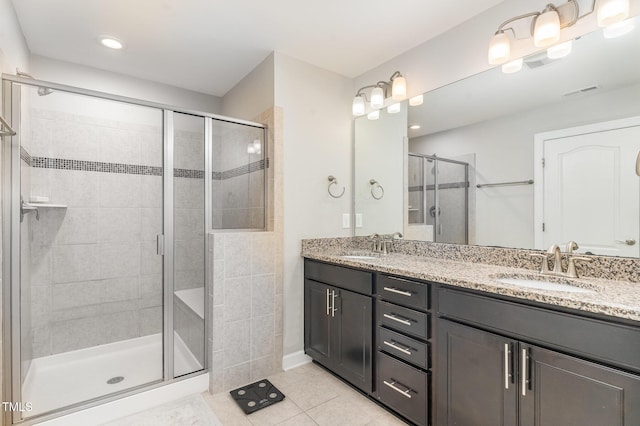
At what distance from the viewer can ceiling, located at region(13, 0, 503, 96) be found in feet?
6.17

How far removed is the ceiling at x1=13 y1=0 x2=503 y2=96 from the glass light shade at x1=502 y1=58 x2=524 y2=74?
0.38 m

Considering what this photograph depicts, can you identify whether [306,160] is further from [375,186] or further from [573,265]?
[573,265]

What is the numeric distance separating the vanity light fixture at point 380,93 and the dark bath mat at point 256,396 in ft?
7.59

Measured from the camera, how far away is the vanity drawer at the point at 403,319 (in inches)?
63.9

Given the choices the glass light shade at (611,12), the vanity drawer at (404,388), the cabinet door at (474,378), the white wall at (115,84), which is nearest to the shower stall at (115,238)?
the white wall at (115,84)

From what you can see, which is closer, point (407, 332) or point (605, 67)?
point (605, 67)

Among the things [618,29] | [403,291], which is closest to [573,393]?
[403,291]

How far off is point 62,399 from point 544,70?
3423mm

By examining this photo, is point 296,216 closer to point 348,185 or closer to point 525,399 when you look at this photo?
point 348,185

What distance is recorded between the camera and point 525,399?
126cm

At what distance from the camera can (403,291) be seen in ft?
5.66

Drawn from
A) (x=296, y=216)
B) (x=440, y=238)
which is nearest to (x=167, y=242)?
(x=296, y=216)

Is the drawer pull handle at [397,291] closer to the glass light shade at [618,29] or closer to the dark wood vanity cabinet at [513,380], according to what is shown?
the dark wood vanity cabinet at [513,380]

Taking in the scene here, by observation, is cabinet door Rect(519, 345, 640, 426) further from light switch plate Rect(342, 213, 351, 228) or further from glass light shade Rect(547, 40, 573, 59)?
light switch plate Rect(342, 213, 351, 228)
